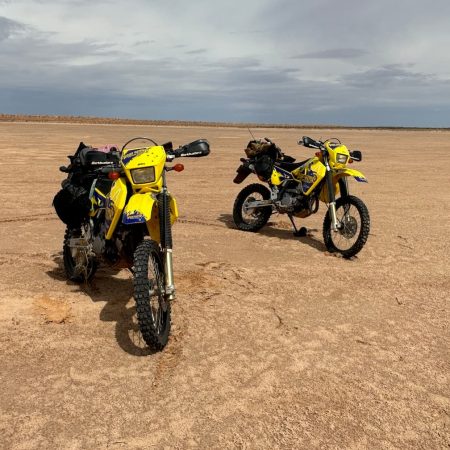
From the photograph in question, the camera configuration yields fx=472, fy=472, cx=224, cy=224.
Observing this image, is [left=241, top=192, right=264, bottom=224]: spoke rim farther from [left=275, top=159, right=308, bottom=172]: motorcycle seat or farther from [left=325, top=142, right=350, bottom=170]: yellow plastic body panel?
[left=325, top=142, right=350, bottom=170]: yellow plastic body panel

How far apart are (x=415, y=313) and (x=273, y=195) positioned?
364 cm

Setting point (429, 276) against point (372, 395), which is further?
point (429, 276)

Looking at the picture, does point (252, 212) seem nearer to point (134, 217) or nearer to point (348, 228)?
point (348, 228)

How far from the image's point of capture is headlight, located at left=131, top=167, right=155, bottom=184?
4.08 meters

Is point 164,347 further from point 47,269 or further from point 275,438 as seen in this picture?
point 47,269

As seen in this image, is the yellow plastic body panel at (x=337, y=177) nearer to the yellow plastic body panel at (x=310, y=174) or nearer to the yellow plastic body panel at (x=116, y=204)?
the yellow plastic body panel at (x=310, y=174)

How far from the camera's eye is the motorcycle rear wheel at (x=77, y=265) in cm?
514

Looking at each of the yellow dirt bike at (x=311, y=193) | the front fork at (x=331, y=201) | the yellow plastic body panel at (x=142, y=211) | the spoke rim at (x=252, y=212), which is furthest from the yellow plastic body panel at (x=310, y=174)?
the yellow plastic body panel at (x=142, y=211)

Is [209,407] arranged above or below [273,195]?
below

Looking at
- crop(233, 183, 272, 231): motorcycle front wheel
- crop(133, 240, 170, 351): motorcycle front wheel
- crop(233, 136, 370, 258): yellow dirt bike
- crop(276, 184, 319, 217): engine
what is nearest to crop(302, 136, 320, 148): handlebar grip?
crop(233, 136, 370, 258): yellow dirt bike

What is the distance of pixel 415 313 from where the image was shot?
4.85m

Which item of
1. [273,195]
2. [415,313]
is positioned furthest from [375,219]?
[415,313]

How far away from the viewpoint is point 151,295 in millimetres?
3760

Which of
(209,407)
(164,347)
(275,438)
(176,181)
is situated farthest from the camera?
(176,181)
